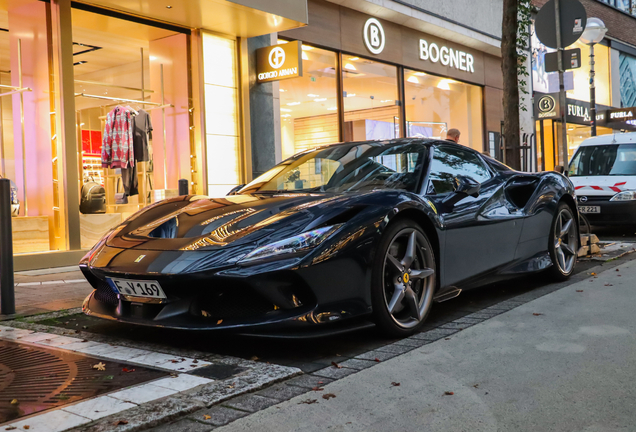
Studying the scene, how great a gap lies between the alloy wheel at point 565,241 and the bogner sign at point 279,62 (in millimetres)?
6138

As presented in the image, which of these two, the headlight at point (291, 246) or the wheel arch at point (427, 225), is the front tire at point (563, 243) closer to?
the wheel arch at point (427, 225)

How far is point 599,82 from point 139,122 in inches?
889

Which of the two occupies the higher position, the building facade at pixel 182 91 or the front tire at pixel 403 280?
the building facade at pixel 182 91

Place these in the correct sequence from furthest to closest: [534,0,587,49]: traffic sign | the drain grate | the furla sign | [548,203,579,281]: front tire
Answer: the furla sign < [534,0,587,49]: traffic sign < [548,203,579,281]: front tire < the drain grate

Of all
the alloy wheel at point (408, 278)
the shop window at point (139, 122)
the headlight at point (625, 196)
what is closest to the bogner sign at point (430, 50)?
the shop window at point (139, 122)

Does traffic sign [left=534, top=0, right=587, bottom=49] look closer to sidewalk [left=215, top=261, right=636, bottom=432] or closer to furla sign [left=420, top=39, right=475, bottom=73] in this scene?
sidewalk [left=215, top=261, right=636, bottom=432]

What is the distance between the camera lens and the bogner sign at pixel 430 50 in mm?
14484

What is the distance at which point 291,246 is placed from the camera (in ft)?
11.0

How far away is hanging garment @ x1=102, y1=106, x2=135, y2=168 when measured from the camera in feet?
35.7

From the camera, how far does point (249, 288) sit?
3.28 m

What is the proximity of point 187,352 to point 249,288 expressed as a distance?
1.80 ft

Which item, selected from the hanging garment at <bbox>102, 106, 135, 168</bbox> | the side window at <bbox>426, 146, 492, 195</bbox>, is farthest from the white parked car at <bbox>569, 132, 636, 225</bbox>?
the hanging garment at <bbox>102, 106, 135, 168</bbox>

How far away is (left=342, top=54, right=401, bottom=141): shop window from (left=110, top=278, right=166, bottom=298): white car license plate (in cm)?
1039

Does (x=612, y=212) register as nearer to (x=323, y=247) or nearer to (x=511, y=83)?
(x=511, y=83)
